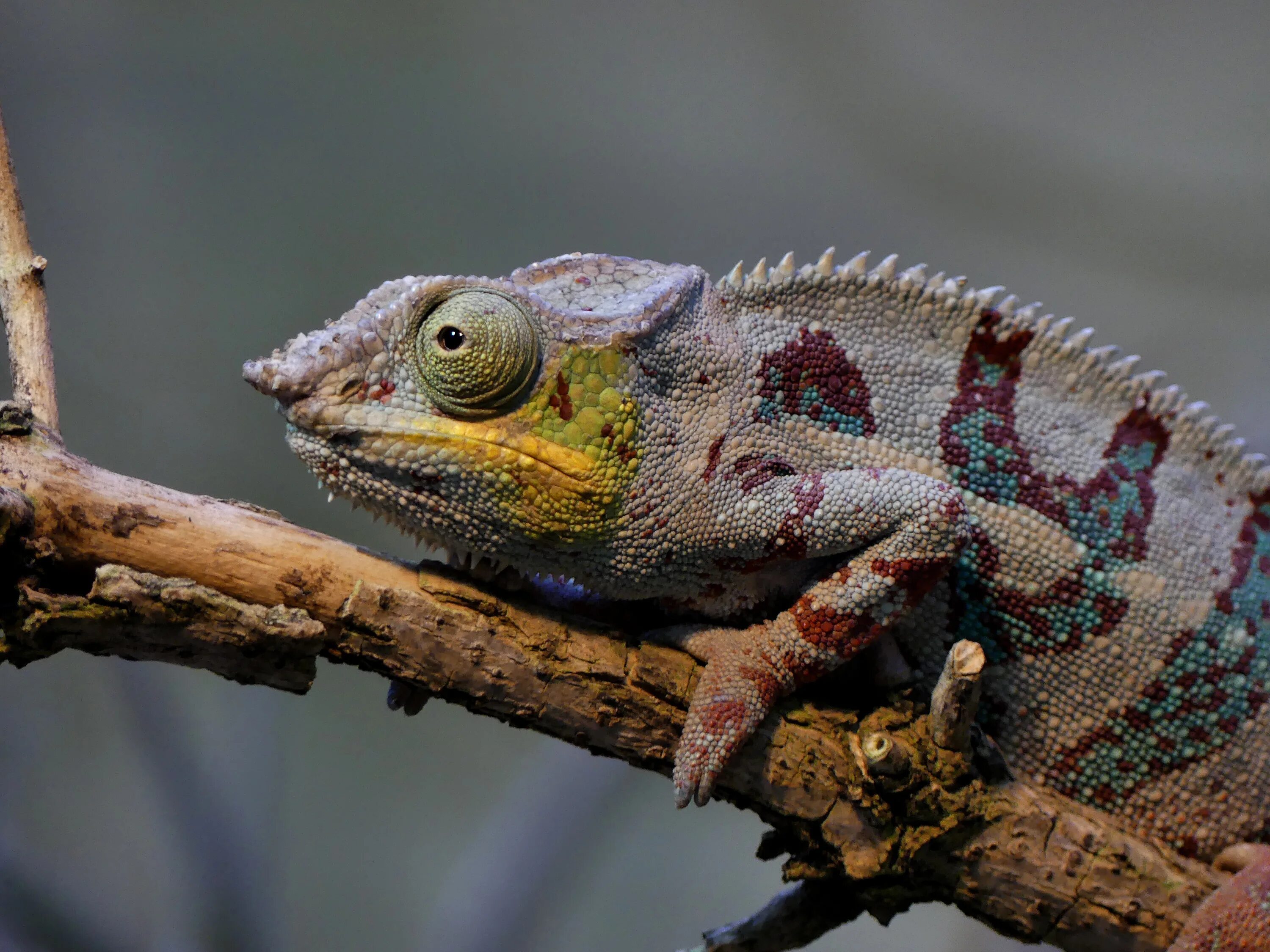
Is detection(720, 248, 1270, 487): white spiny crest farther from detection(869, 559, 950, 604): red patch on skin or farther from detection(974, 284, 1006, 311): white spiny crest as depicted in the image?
detection(869, 559, 950, 604): red patch on skin

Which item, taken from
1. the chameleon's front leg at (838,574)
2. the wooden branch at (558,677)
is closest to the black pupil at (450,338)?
the wooden branch at (558,677)

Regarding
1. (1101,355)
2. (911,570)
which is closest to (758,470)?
(911,570)

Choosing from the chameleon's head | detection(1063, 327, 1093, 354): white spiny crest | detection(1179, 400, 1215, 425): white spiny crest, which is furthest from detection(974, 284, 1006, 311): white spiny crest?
the chameleon's head

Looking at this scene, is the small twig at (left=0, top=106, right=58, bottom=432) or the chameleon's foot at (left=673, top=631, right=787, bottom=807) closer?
the small twig at (left=0, top=106, right=58, bottom=432)

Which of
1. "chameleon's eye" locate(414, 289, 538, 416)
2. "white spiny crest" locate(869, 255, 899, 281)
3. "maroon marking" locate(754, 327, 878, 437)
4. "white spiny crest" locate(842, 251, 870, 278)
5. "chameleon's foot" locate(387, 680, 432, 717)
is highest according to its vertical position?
"white spiny crest" locate(869, 255, 899, 281)

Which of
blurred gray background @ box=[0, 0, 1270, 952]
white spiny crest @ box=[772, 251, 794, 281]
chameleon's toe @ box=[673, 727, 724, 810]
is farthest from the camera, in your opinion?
blurred gray background @ box=[0, 0, 1270, 952]

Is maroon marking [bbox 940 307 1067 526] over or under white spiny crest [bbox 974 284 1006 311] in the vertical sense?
under

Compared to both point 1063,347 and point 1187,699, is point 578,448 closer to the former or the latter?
point 1063,347
